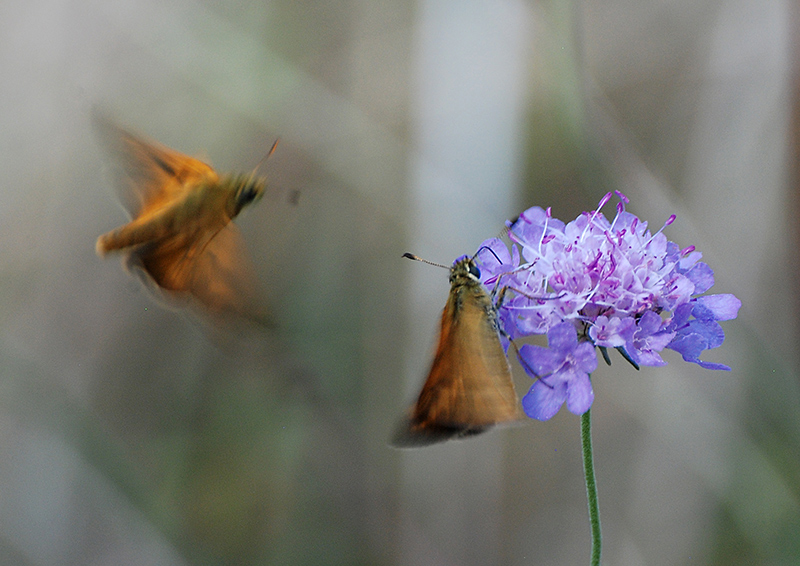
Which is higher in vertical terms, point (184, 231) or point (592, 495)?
point (184, 231)

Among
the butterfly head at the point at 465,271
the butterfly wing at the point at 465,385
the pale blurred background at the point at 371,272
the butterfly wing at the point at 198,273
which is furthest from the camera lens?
the pale blurred background at the point at 371,272

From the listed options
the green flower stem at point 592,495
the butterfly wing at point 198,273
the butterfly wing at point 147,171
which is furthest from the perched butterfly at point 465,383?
the butterfly wing at point 147,171

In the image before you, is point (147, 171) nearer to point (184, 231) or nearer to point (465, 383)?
point (184, 231)

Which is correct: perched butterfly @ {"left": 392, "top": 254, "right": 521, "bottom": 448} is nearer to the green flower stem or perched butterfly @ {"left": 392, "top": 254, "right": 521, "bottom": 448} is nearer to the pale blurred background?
the green flower stem

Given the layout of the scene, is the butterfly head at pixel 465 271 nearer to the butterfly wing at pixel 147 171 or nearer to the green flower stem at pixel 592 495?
the green flower stem at pixel 592 495

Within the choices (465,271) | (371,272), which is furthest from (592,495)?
(371,272)
